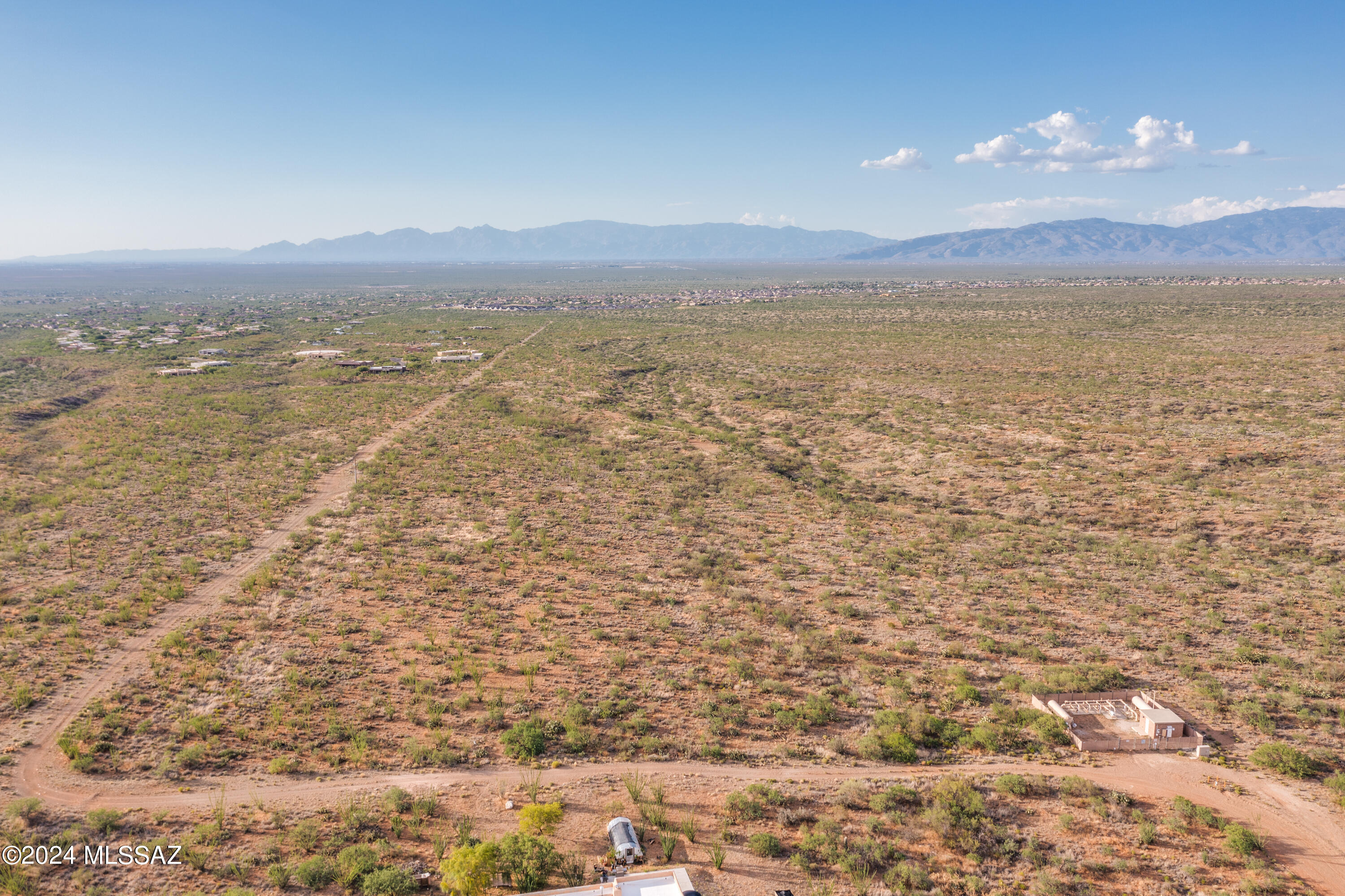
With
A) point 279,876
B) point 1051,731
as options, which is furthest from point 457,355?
point 1051,731

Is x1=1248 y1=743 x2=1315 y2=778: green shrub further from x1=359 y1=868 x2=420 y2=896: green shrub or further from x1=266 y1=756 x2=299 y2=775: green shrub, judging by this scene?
x1=266 y1=756 x2=299 y2=775: green shrub

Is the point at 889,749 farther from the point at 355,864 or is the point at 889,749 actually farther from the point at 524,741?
the point at 355,864

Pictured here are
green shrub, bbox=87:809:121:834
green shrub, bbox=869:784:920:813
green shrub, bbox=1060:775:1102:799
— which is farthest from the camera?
green shrub, bbox=1060:775:1102:799

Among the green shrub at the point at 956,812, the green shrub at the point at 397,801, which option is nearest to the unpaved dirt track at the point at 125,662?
the green shrub at the point at 397,801

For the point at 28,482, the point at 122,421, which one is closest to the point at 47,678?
the point at 28,482

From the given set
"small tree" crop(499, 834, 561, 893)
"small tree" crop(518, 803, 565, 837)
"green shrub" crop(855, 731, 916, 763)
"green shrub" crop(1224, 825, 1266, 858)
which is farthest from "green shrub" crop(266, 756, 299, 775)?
"green shrub" crop(1224, 825, 1266, 858)

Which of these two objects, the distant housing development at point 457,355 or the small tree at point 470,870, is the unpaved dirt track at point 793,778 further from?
the distant housing development at point 457,355

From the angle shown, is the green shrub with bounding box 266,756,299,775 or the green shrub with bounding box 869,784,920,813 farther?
the green shrub with bounding box 266,756,299,775
